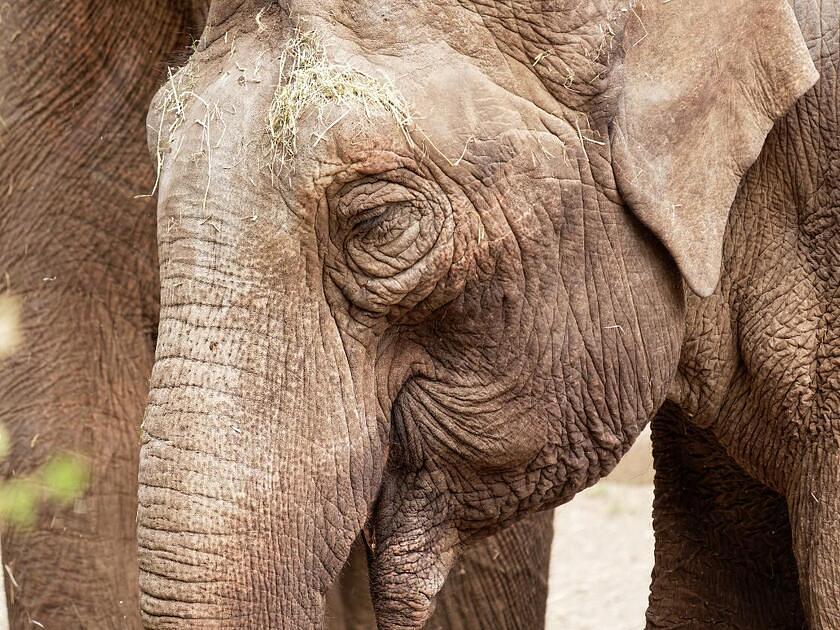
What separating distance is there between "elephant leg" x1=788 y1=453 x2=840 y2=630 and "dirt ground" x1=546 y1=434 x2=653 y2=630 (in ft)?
9.36

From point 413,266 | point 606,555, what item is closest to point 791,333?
point 413,266

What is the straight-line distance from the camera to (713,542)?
152 inches

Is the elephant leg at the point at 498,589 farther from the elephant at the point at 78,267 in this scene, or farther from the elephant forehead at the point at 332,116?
the elephant forehead at the point at 332,116

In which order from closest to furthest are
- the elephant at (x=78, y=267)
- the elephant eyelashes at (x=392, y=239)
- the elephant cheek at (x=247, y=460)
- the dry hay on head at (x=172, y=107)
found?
the elephant cheek at (x=247, y=460), the elephant eyelashes at (x=392, y=239), the dry hay on head at (x=172, y=107), the elephant at (x=78, y=267)

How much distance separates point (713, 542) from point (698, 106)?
1258mm

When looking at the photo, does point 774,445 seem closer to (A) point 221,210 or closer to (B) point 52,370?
(A) point 221,210

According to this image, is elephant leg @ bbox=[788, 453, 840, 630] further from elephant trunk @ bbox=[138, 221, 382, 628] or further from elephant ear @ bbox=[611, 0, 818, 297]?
elephant trunk @ bbox=[138, 221, 382, 628]

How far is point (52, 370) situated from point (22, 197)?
1.32 ft

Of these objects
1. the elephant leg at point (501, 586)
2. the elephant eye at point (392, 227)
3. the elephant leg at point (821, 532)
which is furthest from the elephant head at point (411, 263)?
the elephant leg at point (501, 586)

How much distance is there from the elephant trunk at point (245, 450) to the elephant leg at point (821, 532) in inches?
35.9

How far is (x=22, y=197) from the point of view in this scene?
4.13 meters

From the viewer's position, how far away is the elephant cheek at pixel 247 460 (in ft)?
8.46

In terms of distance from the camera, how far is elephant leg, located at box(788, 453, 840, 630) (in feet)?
10.4

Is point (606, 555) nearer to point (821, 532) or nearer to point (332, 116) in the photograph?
point (821, 532)
